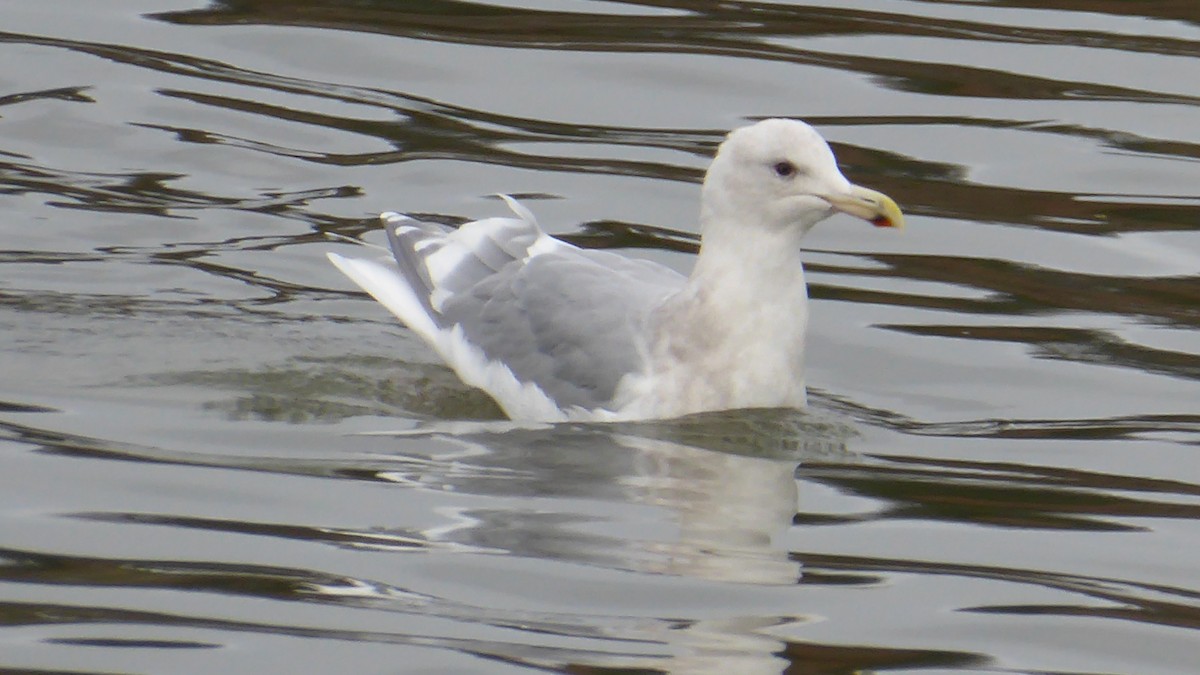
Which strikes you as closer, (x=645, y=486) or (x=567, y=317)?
(x=645, y=486)

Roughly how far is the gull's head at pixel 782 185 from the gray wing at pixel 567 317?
1.43 ft

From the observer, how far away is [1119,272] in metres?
9.21

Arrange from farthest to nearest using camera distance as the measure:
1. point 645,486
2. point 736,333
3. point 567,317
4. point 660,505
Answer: point 567,317, point 736,333, point 645,486, point 660,505

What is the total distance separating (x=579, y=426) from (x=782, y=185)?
1.00 metres

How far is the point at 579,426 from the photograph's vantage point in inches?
285

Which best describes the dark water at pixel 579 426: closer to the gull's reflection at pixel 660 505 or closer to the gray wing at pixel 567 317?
the gull's reflection at pixel 660 505

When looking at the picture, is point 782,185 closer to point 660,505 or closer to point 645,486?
point 645,486

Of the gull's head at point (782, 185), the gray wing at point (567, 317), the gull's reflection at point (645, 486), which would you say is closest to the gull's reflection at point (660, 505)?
the gull's reflection at point (645, 486)

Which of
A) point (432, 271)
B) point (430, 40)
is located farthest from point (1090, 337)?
point (430, 40)

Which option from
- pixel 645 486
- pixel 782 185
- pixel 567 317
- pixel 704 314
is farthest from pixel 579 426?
pixel 782 185

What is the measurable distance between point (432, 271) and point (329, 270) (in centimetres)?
121

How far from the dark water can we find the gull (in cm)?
16

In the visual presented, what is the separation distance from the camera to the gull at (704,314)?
716 cm

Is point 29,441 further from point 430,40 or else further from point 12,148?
point 430,40
